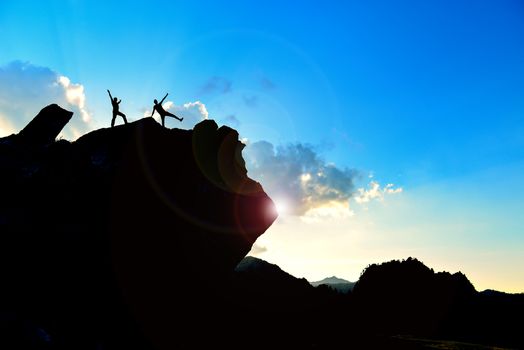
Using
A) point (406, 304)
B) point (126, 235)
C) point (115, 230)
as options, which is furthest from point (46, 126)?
point (406, 304)

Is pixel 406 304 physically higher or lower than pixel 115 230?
higher

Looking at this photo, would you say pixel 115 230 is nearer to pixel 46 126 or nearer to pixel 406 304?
pixel 46 126

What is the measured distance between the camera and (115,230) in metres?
16.3

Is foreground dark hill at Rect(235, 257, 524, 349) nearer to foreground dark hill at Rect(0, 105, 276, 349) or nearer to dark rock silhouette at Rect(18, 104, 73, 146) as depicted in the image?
foreground dark hill at Rect(0, 105, 276, 349)

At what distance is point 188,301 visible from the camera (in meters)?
19.2

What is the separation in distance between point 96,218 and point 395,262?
49520 millimetres

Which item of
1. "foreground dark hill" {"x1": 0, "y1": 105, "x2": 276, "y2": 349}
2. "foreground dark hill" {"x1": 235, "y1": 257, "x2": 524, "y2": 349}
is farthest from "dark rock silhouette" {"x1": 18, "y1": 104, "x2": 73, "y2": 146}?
"foreground dark hill" {"x1": 235, "y1": 257, "x2": 524, "y2": 349}

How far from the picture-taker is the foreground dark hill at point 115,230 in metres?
14.6

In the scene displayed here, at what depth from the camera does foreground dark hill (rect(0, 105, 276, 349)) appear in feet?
47.9

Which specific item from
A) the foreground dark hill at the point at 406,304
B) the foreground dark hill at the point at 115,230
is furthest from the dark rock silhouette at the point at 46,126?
the foreground dark hill at the point at 406,304

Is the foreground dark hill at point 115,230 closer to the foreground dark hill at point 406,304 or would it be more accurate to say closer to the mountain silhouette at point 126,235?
the mountain silhouette at point 126,235

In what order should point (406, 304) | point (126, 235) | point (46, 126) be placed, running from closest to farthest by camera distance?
1. point (126, 235)
2. point (46, 126)
3. point (406, 304)

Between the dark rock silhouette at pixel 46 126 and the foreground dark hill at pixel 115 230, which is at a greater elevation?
the dark rock silhouette at pixel 46 126

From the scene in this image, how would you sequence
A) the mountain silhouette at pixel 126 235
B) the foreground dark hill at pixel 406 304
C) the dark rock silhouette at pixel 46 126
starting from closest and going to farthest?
the mountain silhouette at pixel 126 235 → the dark rock silhouette at pixel 46 126 → the foreground dark hill at pixel 406 304
